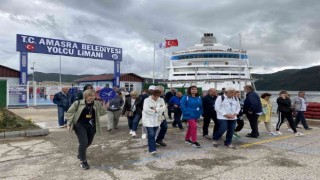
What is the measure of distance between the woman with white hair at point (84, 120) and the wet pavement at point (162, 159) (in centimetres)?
38

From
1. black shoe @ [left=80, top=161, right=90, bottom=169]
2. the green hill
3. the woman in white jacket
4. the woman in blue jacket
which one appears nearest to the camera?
black shoe @ [left=80, top=161, right=90, bottom=169]

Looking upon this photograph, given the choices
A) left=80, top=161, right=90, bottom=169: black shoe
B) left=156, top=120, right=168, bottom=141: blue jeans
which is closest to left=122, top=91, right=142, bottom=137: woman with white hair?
left=156, top=120, right=168, bottom=141: blue jeans

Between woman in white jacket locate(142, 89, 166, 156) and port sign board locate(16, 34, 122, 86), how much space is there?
14.6m

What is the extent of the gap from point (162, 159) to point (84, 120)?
5.77ft

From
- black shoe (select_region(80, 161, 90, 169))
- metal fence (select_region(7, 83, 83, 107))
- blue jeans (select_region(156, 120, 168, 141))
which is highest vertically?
metal fence (select_region(7, 83, 83, 107))

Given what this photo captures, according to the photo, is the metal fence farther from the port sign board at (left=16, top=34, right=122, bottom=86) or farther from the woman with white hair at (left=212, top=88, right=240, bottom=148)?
the woman with white hair at (left=212, top=88, right=240, bottom=148)

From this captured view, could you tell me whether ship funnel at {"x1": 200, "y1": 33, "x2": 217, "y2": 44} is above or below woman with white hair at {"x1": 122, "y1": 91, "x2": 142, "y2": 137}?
above

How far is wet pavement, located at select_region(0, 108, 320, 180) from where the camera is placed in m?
4.84

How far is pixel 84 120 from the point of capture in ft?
17.5

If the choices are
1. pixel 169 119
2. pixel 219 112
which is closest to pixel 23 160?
pixel 219 112

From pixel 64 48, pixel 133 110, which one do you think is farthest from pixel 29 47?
pixel 133 110

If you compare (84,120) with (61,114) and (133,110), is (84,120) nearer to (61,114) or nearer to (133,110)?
(133,110)

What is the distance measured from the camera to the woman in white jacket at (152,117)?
6.20 meters

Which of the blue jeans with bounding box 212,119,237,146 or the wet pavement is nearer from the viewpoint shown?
the wet pavement
